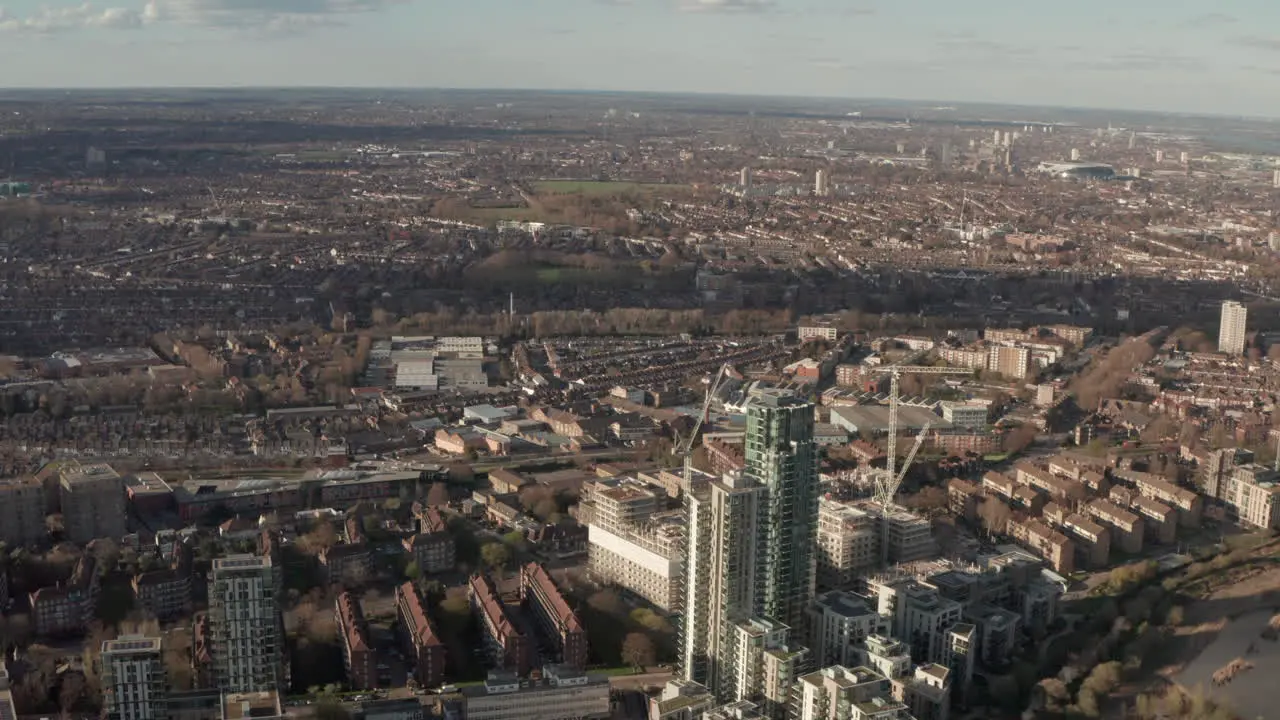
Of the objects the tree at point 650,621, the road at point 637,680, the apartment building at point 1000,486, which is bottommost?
the road at point 637,680

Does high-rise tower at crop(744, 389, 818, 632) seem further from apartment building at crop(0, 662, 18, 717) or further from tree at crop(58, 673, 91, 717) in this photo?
apartment building at crop(0, 662, 18, 717)

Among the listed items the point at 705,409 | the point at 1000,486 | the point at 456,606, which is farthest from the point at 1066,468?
the point at 456,606

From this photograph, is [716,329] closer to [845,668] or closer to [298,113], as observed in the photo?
[845,668]

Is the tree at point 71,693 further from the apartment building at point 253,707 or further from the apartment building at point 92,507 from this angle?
the apartment building at point 92,507

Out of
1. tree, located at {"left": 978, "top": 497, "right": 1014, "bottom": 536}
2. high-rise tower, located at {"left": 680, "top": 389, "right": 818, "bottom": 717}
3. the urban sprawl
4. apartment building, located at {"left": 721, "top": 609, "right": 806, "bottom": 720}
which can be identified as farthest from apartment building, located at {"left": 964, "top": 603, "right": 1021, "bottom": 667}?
tree, located at {"left": 978, "top": 497, "right": 1014, "bottom": 536}

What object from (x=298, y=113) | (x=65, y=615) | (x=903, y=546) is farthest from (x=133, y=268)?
(x=298, y=113)

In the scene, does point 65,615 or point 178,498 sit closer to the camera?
point 65,615

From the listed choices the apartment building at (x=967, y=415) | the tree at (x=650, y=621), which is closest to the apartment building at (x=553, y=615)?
the tree at (x=650, y=621)
